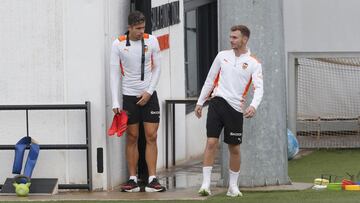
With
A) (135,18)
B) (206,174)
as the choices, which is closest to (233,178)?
(206,174)

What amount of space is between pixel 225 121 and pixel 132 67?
1398mm

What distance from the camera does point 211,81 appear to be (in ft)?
35.6

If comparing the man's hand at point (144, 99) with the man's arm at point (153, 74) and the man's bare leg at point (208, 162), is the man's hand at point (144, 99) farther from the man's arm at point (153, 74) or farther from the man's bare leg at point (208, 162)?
the man's bare leg at point (208, 162)

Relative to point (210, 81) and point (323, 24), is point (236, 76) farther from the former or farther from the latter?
point (323, 24)

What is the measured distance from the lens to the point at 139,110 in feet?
37.9

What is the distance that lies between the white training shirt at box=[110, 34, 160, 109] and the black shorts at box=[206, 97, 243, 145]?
986 mm

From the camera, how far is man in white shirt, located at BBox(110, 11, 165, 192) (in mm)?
11391

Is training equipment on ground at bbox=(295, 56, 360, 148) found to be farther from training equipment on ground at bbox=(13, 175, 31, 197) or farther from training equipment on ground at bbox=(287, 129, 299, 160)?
training equipment on ground at bbox=(13, 175, 31, 197)

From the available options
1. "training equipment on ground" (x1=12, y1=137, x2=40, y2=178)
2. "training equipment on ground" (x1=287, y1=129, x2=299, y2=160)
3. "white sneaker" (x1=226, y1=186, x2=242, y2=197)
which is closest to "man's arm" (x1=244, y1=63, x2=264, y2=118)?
"white sneaker" (x1=226, y1=186, x2=242, y2=197)

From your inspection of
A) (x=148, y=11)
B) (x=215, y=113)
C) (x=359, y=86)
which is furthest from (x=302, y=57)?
(x=215, y=113)

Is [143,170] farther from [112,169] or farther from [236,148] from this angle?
[236,148]

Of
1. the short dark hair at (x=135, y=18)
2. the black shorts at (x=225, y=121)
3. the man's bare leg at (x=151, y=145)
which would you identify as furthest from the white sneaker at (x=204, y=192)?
the short dark hair at (x=135, y=18)

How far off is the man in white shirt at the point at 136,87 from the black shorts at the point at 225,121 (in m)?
0.98

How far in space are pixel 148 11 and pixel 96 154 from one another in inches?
72.9
